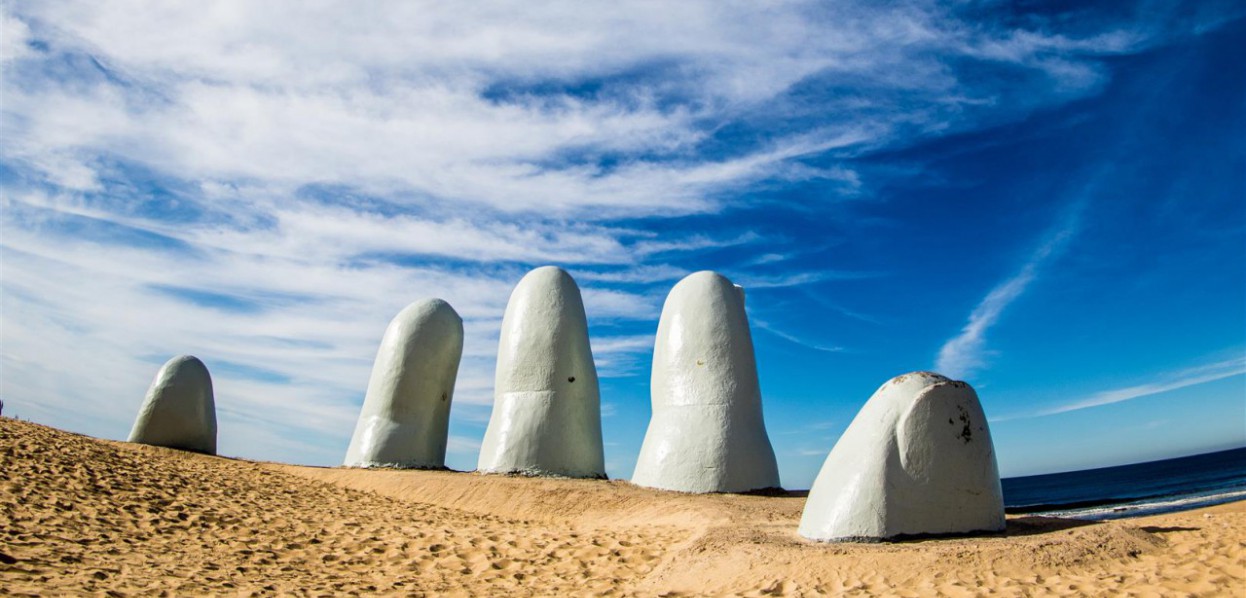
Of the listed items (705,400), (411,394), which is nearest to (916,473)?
(705,400)

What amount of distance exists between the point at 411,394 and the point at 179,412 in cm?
491

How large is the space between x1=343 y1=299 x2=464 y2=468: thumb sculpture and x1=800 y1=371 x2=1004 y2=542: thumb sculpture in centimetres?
938

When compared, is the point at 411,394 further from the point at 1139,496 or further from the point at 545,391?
the point at 1139,496

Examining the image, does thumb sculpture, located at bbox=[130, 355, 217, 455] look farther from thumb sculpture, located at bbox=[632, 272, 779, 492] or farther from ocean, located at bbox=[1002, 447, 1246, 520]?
ocean, located at bbox=[1002, 447, 1246, 520]

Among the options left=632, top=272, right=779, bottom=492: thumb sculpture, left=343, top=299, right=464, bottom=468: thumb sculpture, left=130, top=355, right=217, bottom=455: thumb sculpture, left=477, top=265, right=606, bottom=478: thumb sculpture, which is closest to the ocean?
left=632, top=272, right=779, bottom=492: thumb sculpture

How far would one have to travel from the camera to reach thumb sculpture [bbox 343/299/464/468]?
573 inches

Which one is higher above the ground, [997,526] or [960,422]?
[960,422]

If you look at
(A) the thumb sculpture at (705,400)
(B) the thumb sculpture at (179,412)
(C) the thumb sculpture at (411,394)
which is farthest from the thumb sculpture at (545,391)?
(B) the thumb sculpture at (179,412)

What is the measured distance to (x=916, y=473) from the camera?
6.86 meters

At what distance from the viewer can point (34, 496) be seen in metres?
8.70

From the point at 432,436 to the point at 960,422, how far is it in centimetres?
1060

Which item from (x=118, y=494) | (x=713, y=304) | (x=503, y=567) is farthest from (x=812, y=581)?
(x=118, y=494)

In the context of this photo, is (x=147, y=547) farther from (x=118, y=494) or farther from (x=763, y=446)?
(x=763, y=446)

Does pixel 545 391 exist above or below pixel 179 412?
above
